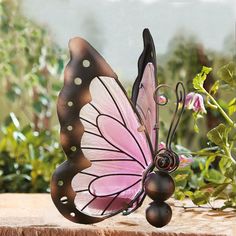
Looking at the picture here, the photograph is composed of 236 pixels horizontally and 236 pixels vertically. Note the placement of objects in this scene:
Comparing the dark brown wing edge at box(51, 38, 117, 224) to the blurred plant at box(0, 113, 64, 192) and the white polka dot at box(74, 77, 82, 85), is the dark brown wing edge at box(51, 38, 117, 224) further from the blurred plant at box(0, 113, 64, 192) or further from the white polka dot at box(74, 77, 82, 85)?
the blurred plant at box(0, 113, 64, 192)

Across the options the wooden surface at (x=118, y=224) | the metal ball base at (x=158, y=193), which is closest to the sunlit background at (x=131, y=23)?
the wooden surface at (x=118, y=224)

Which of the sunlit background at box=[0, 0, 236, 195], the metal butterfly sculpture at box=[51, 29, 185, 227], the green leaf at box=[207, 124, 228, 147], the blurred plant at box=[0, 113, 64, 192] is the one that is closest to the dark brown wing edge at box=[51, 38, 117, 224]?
the metal butterfly sculpture at box=[51, 29, 185, 227]

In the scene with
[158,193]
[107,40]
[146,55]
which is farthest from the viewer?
[107,40]

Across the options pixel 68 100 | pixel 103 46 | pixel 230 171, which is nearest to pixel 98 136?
pixel 68 100

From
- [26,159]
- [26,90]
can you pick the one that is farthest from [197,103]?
[26,90]

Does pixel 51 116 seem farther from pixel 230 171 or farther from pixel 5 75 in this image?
pixel 230 171

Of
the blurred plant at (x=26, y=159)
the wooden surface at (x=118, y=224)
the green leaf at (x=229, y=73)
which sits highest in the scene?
the green leaf at (x=229, y=73)

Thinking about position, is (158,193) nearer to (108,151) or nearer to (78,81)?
(108,151)

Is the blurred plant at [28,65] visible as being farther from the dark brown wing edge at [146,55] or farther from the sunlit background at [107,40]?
the dark brown wing edge at [146,55]
